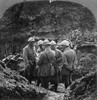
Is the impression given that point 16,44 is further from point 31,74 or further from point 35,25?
point 31,74

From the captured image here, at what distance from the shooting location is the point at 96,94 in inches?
118

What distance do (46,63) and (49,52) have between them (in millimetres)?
387

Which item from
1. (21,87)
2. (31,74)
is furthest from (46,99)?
(31,74)

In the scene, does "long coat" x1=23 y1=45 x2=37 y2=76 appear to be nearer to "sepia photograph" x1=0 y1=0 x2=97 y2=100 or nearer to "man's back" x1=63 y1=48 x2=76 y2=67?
"sepia photograph" x1=0 y1=0 x2=97 y2=100

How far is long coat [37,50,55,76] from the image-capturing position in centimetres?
858

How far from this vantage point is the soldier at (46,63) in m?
8.58

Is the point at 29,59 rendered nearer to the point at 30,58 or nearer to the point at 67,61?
the point at 30,58

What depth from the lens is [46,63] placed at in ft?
28.9

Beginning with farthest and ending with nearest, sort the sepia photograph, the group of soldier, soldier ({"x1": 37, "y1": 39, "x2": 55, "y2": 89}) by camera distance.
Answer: the group of soldier < soldier ({"x1": 37, "y1": 39, "x2": 55, "y2": 89}) < the sepia photograph

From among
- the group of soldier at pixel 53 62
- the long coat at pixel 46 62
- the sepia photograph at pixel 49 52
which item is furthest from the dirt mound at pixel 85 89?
the group of soldier at pixel 53 62

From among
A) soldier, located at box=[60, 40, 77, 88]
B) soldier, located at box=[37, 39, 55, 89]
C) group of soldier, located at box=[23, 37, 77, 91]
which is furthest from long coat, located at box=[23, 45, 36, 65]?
soldier, located at box=[60, 40, 77, 88]

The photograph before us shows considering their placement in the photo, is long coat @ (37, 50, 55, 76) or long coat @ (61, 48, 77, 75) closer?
long coat @ (37, 50, 55, 76)

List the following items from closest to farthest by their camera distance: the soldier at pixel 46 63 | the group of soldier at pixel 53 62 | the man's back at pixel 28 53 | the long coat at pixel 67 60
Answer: the soldier at pixel 46 63 < the group of soldier at pixel 53 62 < the long coat at pixel 67 60 < the man's back at pixel 28 53

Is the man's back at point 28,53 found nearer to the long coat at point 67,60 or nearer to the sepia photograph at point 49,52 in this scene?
the sepia photograph at point 49,52
